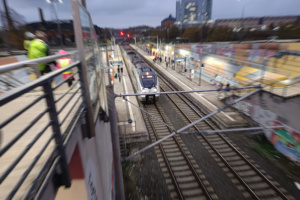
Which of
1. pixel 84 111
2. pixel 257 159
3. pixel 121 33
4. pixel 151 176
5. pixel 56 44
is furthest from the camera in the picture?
pixel 121 33

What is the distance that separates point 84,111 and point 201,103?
43.6 ft

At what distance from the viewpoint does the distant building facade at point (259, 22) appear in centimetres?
2983

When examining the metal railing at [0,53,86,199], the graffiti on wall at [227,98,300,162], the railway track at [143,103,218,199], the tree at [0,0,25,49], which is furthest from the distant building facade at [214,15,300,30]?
the metal railing at [0,53,86,199]

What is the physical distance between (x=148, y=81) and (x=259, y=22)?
35.4m

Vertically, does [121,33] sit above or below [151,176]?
above

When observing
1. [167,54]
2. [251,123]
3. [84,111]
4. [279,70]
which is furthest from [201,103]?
[167,54]

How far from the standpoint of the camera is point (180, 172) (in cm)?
833

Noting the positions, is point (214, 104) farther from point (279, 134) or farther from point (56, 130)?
point (56, 130)

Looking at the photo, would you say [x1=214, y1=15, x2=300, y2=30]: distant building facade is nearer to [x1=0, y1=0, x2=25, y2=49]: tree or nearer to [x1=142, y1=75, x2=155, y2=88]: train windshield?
[x1=142, y1=75, x2=155, y2=88]: train windshield

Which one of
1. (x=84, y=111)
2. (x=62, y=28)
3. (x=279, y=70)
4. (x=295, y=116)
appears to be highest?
(x=62, y=28)

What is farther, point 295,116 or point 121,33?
point 121,33

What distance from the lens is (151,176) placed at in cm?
809

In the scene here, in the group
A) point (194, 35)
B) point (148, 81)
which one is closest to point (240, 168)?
point (148, 81)

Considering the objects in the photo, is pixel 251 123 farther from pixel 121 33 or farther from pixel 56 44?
pixel 56 44
